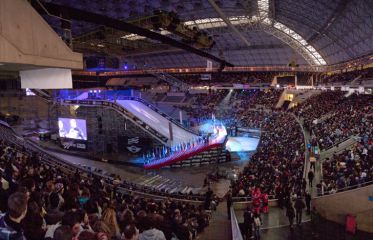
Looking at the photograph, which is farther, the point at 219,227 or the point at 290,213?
the point at 290,213

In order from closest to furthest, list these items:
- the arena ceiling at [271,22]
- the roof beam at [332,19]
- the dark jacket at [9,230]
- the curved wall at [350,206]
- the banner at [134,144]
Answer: the dark jacket at [9,230] → the curved wall at [350,206] → the roof beam at [332,19] → the arena ceiling at [271,22] → the banner at [134,144]

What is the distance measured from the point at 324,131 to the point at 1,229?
21.2 m

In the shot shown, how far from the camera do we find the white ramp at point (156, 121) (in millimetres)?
28056

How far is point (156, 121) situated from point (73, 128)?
27.1 feet

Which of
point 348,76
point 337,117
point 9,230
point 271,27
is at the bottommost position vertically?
point 337,117

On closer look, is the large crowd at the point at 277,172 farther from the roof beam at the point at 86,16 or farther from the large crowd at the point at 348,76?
the large crowd at the point at 348,76

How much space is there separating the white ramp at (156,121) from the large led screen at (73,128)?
4250 mm

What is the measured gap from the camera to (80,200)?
255 inches

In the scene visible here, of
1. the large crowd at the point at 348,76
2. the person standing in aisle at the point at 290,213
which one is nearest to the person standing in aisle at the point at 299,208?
the person standing in aisle at the point at 290,213

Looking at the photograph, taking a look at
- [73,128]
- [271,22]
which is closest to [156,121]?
[73,128]

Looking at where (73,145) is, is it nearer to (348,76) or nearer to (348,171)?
(348,171)

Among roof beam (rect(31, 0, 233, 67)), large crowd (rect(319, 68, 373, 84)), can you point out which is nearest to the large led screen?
roof beam (rect(31, 0, 233, 67))

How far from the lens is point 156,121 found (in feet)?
97.8

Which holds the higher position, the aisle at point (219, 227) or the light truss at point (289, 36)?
the light truss at point (289, 36)
